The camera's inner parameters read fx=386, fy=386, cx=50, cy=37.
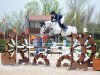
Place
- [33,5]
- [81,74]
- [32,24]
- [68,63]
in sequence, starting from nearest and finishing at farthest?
[81,74], [68,63], [32,24], [33,5]

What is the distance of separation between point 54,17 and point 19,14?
54.4 m

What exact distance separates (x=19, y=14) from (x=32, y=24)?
33.1 ft

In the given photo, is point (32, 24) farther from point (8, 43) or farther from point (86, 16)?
point (8, 43)

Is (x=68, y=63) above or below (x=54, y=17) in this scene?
below

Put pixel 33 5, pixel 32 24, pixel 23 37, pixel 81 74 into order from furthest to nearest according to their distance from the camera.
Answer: pixel 33 5
pixel 32 24
pixel 23 37
pixel 81 74

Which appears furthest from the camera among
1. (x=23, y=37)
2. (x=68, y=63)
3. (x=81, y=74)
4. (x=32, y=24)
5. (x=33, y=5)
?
(x=33, y=5)

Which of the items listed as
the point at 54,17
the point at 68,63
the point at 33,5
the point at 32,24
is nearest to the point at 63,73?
the point at 68,63

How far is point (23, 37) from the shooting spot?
18.2 meters

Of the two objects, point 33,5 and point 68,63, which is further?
point 33,5

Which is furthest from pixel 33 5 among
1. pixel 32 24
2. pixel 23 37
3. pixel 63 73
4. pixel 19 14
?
pixel 63 73

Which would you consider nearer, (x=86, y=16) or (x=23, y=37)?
(x=23, y=37)

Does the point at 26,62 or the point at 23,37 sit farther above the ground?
the point at 23,37

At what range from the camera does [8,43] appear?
1745 centimetres

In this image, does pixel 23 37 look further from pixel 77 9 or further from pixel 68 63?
pixel 77 9
